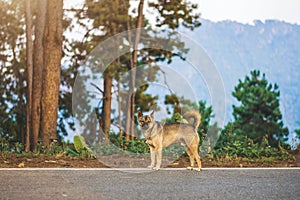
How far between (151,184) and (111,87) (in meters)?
13.1

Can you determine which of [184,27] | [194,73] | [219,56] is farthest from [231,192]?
[219,56]

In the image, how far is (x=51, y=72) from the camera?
10891mm

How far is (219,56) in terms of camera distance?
42.3 metres

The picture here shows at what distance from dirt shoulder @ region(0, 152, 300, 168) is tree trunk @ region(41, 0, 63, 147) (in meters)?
3.18

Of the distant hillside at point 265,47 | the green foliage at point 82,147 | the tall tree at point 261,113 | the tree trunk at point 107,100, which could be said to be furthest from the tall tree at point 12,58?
the distant hillside at point 265,47

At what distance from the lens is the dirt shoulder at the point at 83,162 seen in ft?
23.2

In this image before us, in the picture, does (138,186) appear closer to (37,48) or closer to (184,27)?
(37,48)

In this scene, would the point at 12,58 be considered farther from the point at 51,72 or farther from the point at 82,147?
the point at 82,147

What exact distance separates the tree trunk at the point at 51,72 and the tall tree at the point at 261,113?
33.2 feet

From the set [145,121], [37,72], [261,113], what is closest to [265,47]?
[261,113]

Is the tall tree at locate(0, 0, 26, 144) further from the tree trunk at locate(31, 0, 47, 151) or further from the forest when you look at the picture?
the tree trunk at locate(31, 0, 47, 151)

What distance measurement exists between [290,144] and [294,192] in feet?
13.7

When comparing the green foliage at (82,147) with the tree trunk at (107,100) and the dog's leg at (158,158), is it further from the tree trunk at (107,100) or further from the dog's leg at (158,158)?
the tree trunk at (107,100)

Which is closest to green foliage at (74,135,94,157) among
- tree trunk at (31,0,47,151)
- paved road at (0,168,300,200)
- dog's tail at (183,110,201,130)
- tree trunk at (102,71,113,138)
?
paved road at (0,168,300,200)
